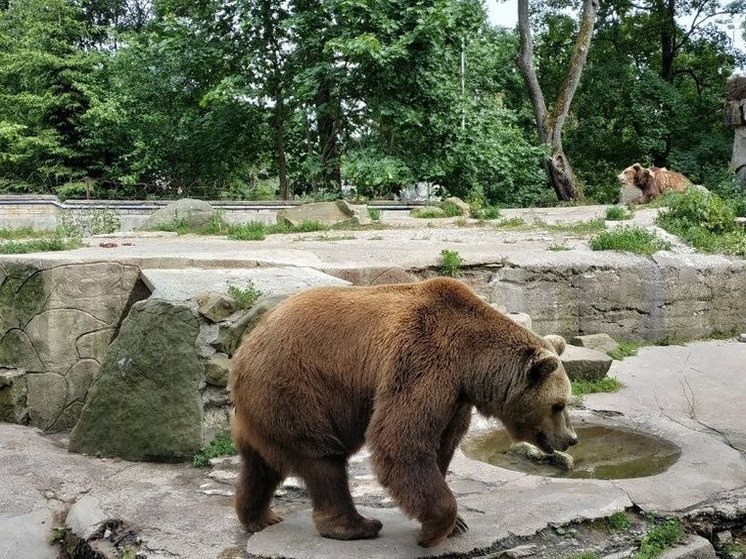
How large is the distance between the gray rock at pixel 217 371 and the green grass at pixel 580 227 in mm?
7807

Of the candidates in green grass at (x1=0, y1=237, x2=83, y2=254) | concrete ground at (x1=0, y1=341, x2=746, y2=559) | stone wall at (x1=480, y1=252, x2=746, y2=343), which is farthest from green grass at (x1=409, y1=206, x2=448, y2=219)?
concrete ground at (x1=0, y1=341, x2=746, y2=559)

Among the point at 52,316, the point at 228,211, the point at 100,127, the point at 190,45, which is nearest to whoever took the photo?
the point at 52,316

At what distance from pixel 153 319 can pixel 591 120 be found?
23.0m

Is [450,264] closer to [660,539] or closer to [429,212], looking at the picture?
[660,539]

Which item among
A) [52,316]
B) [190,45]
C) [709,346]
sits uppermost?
[190,45]

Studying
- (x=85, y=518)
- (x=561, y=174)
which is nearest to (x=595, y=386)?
(x=85, y=518)

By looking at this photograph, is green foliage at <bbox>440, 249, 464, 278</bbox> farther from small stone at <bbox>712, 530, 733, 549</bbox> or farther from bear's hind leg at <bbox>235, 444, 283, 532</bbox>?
bear's hind leg at <bbox>235, 444, 283, 532</bbox>

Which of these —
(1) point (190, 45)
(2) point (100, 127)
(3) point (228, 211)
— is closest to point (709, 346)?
(3) point (228, 211)

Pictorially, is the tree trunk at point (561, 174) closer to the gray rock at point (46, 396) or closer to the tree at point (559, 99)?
the tree at point (559, 99)

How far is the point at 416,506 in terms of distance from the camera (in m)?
3.86

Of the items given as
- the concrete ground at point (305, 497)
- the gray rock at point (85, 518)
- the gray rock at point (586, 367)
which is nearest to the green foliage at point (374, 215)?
the gray rock at point (586, 367)

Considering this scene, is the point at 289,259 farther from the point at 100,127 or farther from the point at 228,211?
the point at 100,127

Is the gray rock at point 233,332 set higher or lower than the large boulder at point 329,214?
lower

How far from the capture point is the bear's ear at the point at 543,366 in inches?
157
